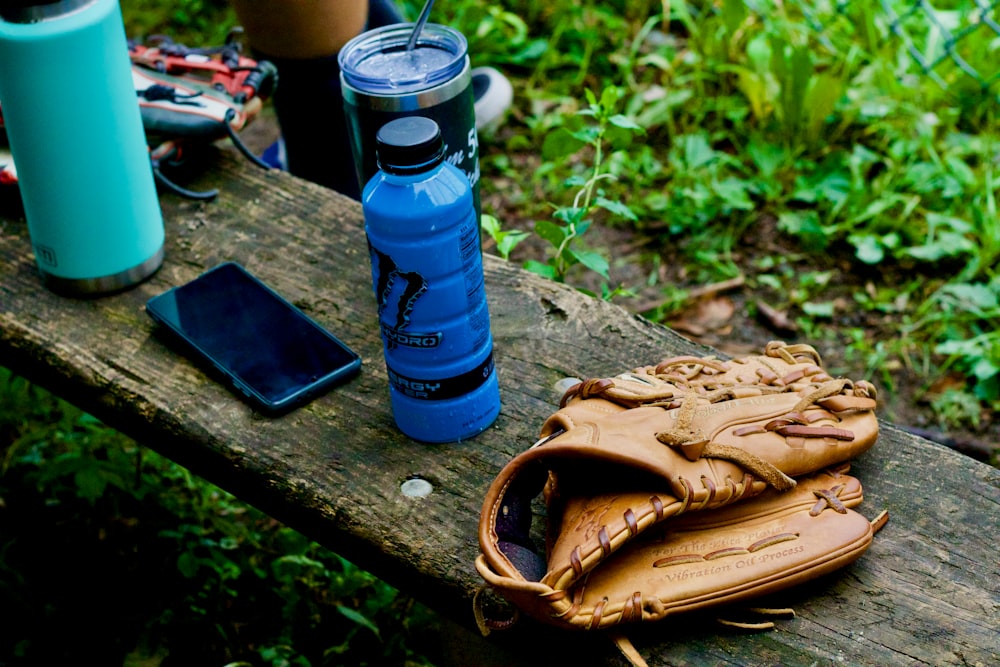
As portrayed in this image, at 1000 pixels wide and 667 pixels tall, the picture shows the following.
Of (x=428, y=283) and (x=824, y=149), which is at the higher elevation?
(x=428, y=283)

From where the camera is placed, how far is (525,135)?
10.6 ft

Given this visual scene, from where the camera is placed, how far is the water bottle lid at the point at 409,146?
1.17 metres

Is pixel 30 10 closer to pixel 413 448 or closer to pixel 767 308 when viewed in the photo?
pixel 413 448

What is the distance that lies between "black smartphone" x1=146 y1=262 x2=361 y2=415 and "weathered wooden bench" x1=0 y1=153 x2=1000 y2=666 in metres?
0.03

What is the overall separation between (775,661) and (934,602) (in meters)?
0.23

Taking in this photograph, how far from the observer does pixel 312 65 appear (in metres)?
2.12

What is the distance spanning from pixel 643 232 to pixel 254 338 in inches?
59.0

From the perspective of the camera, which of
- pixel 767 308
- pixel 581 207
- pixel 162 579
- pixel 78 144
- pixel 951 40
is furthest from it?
pixel 951 40

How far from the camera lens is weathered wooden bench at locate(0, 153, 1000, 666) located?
3.91 feet

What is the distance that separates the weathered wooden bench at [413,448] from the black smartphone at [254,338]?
32 mm

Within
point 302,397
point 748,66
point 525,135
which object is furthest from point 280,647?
point 748,66

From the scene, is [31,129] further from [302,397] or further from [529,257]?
[529,257]

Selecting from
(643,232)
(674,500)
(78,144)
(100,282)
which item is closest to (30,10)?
(78,144)

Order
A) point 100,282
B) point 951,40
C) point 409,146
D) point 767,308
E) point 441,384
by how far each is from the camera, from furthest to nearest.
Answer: point 951,40 → point 767,308 → point 100,282 → point 441,384 → point 409,146
